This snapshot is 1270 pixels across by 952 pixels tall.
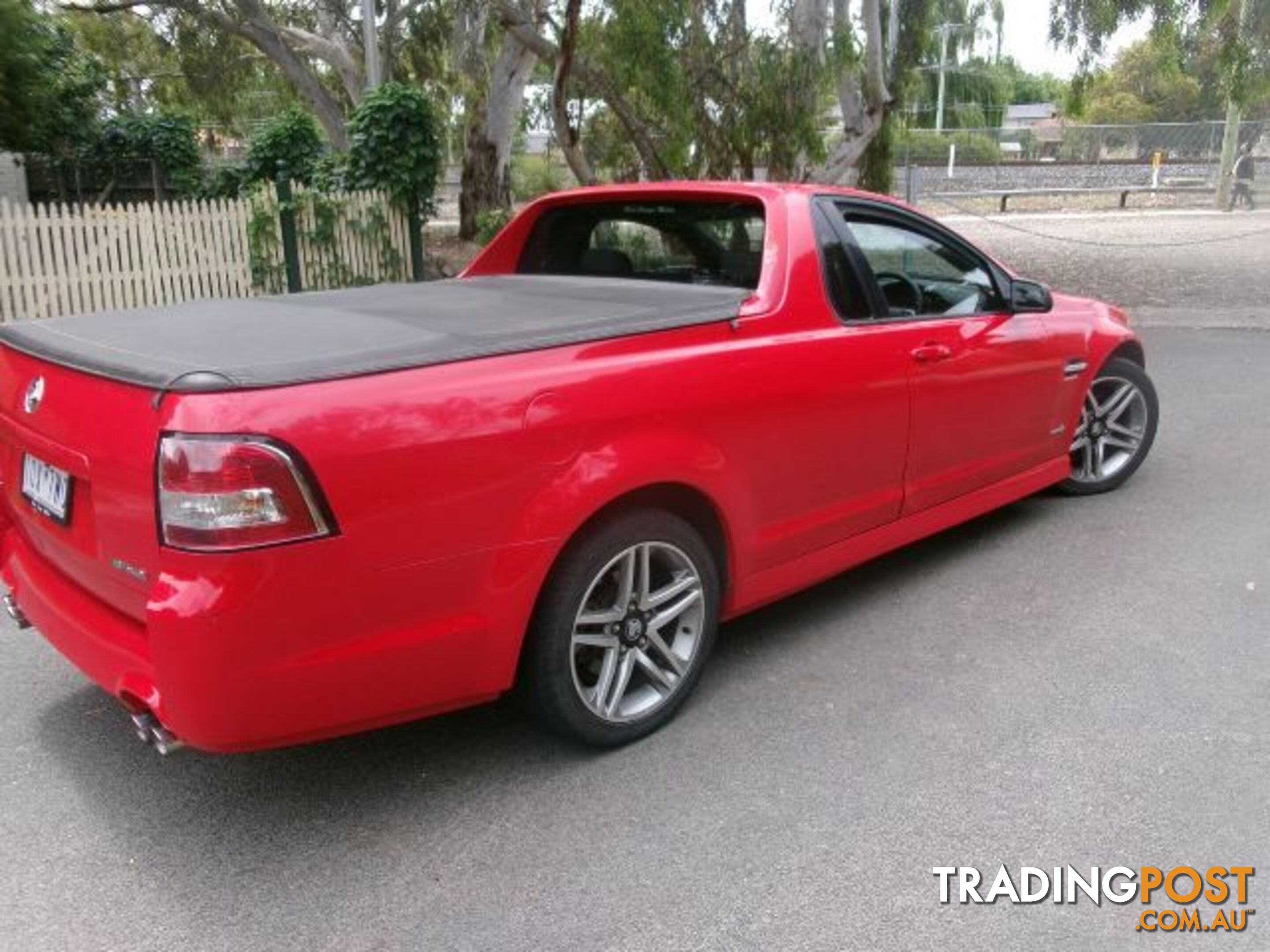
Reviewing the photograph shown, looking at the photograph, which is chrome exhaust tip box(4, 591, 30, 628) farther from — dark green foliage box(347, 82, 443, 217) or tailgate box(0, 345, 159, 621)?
dark green foliage box(347, 82, 443, 217)

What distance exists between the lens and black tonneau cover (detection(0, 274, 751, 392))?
2.62m

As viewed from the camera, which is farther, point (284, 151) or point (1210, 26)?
point (284, 151)

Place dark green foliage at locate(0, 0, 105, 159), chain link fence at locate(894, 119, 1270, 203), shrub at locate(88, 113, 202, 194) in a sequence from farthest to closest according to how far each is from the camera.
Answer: chain link fence at locate(894, 119, 1270, 203), shrub at locate(88, 113, 202, 194), dark green foliage at locate(0, 0, 105, 159)

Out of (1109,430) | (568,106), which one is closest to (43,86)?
(568,106)

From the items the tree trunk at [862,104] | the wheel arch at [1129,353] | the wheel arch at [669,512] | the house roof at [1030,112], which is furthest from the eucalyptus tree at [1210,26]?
the house roof at [1030,112]

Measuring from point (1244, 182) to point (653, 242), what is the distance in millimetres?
29668

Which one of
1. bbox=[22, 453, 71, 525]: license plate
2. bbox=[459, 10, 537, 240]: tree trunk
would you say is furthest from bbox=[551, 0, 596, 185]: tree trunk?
bbox=[22, 453, 71, 525]: license plate

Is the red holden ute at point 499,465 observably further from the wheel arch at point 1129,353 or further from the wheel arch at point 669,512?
the wheel arch at point 1129,353

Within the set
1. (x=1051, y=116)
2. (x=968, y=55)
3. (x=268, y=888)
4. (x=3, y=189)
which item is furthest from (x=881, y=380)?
(x=1051, y=116)

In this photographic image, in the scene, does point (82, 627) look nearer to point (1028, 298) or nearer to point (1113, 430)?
point (1028, 298)

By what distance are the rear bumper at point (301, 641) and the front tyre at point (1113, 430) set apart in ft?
12.1

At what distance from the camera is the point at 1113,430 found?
5.75 metres

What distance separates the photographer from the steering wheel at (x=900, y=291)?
426 cm

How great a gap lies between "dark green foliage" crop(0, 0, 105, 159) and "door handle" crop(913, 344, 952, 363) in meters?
13.0
